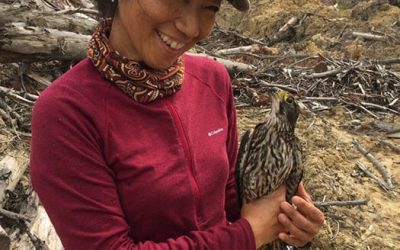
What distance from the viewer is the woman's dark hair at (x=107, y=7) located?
6.66ft

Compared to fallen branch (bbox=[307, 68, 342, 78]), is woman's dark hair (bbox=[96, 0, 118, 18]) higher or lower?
higher

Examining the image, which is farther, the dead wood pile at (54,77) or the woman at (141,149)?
the dead wood pile at (54,77)

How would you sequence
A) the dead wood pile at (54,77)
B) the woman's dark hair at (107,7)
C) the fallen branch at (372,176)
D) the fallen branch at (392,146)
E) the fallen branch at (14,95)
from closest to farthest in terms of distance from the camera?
the woman's dark hair at (107,7)
the dead wood pile at (54,77)
the fallen branch at (372,176)
the fallen branch at (14,95)
the fallen branch at (392,146)

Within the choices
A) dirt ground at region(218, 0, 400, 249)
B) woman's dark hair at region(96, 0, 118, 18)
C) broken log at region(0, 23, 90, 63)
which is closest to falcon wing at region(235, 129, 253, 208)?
woman's dark hair at region(96, 0, 118, 18)

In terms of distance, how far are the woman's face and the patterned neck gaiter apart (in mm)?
42


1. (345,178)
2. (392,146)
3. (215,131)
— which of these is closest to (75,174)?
(215,131)

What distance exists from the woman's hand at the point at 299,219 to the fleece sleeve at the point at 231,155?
15.1 inches

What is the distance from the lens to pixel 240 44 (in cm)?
1026

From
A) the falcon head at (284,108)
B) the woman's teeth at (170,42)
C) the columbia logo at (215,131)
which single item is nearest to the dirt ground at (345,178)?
the falcon head at (284,108)

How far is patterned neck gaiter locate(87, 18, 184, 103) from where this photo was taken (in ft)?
6.39

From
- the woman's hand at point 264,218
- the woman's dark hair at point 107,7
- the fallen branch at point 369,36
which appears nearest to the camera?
the woman's dark hair at point 107,7

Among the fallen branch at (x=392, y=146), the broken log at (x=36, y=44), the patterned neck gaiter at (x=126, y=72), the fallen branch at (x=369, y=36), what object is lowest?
the fallen branch at (x=369, y=36)

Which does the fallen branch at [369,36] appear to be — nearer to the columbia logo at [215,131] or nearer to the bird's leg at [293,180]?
the bird's leg at [293,180]

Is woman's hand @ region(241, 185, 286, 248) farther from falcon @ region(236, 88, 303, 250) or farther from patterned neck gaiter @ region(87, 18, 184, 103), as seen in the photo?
patterned neck gaiter @ region(87, 18, 184, 103)
